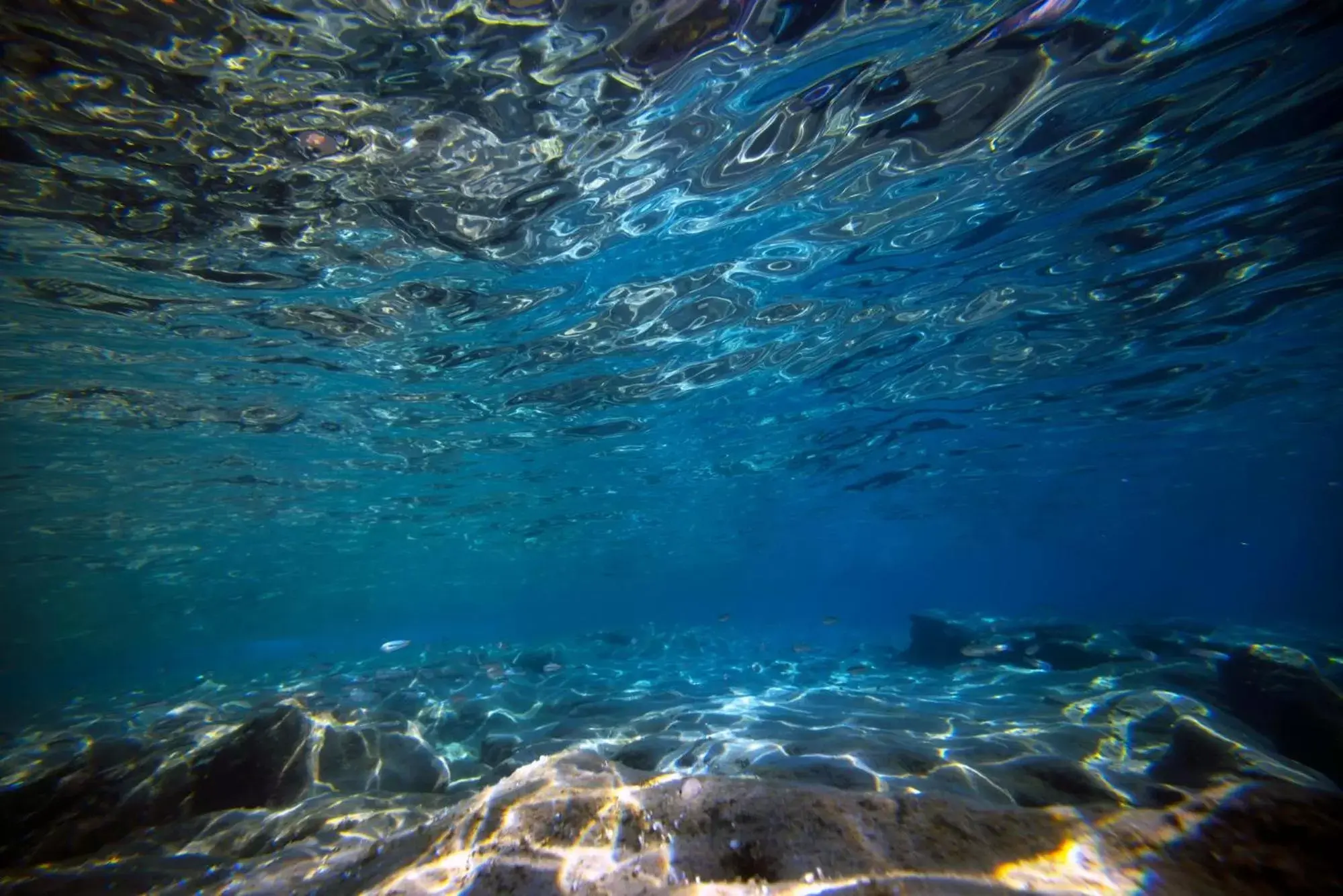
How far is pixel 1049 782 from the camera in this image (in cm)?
669

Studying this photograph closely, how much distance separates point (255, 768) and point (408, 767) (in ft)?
7.04

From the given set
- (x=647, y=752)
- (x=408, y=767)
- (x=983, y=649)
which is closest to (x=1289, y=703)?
(x=983, y=649)

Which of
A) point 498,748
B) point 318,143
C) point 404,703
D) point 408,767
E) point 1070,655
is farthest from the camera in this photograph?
point 1070,655

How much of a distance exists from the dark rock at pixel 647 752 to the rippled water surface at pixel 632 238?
30.4ft

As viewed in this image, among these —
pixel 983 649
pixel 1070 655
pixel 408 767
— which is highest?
pixel 408 767

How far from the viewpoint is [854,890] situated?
2.34 metres

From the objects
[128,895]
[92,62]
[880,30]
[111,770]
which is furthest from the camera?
[111,770]

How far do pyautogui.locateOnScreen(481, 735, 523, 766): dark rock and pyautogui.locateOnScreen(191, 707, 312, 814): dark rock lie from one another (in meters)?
2.88

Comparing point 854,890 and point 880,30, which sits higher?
point 880,30

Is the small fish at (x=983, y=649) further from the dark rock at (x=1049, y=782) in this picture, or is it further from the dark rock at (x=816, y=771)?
the dark rock at (x=816, y=771)

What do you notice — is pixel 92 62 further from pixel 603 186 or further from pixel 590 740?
pixel 590 740

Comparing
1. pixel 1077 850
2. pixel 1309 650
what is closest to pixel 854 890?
pixel 1077 850

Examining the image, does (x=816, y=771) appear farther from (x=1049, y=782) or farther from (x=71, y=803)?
(x=71, y=803)

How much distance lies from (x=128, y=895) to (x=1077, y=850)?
6.97 meters
